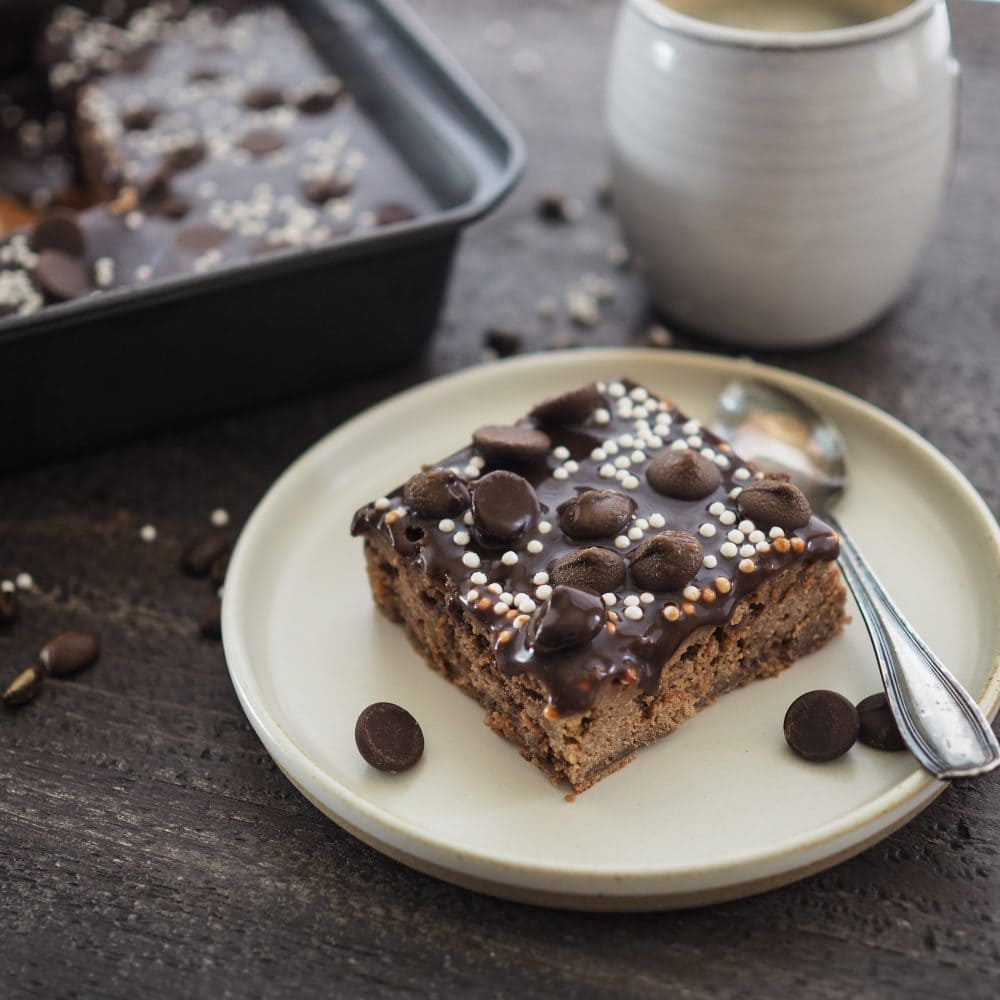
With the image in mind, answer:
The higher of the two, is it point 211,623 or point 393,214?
point 393,214

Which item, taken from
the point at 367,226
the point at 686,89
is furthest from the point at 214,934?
the point at 686,89

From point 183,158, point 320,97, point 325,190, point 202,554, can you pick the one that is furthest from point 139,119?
point 202,554

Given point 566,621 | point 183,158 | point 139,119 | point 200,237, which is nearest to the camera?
point 566,621

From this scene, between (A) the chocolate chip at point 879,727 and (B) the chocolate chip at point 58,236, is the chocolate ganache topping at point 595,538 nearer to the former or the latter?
(A) the chocolate chip at point 879,727

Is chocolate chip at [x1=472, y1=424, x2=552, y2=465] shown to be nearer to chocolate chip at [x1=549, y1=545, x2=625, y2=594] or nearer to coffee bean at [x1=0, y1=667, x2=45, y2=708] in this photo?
chocolate chip at [x1=549, y1=545, x2=625, y2=594]

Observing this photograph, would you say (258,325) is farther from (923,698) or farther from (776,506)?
(923,698)

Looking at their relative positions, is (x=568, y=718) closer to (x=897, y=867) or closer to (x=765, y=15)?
(x=897, y=867)
